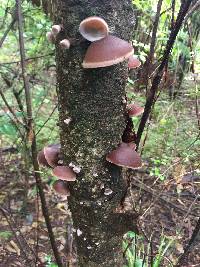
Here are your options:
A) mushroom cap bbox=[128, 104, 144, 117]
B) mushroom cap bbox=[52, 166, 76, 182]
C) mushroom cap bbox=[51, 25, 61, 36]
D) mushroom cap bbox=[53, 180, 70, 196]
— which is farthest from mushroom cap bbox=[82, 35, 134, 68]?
mushroom cap bbox=[53, 180, 70, 196]

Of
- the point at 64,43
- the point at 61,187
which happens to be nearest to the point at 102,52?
the point at 64,43

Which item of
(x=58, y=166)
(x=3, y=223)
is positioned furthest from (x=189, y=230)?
(x=58, y=166)

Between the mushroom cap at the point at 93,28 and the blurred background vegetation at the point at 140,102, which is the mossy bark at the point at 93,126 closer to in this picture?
the mushroom cap at the point at 93,28

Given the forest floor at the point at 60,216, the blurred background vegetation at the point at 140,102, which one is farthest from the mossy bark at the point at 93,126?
the blurred background vegetation at the point at 140,102

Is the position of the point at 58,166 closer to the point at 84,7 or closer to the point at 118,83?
the point at 118,83

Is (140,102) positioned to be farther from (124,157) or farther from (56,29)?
(56,29)

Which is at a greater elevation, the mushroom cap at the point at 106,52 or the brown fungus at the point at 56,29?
the brown fungus at the point at 56,29
